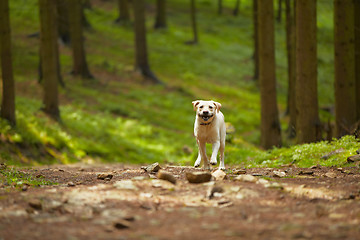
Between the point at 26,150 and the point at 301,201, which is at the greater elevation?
the point at 301,201

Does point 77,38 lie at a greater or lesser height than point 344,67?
greater

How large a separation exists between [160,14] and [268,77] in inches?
1331

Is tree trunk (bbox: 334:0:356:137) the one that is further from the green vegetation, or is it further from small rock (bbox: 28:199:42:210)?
small rock (bbox: 28:199:42:210)

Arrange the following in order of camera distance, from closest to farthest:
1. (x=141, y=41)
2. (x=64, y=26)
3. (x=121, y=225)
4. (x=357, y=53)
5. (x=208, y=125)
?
(x=121, y=225) < (x=208, y=125) < (x=357, y=53) < (x=141, y=41) < (x=64, y=26)

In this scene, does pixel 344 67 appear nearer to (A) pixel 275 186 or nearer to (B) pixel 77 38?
(A) pixel 275 186

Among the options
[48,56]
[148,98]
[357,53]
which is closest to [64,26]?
[148,98]

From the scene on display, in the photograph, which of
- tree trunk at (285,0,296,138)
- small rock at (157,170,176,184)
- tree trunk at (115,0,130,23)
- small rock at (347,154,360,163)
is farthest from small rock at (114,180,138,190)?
tree trunk at (115,0,130,23)

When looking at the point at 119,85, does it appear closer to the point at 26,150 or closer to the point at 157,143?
the point at 157,143

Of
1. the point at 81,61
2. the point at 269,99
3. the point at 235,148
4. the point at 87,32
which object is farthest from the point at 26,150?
the point at 87,32

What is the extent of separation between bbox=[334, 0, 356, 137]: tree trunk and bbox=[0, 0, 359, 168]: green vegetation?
3.07 meters

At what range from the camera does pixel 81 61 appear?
28.6 m

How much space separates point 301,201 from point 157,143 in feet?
49.8

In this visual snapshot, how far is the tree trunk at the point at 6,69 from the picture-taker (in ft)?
48.7

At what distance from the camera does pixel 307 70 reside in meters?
13.3
